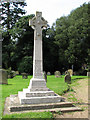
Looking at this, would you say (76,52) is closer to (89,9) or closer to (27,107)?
(89,9)

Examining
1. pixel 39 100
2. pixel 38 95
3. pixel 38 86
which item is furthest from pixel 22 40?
pixel 39 100

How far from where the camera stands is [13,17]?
31141 millimetres

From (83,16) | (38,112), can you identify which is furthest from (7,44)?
(38,112)

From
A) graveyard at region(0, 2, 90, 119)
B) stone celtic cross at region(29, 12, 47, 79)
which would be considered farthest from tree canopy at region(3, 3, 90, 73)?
stone celtic cross at region(29, 12, 47, 79)

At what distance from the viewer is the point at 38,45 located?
22.4ft

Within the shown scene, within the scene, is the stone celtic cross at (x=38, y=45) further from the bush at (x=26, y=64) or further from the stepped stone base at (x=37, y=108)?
the bush at (x=26, y=64)

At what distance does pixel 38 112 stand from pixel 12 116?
35.9 inches

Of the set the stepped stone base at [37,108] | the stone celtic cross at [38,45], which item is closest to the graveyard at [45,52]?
the stone celtic cross at [38,45]

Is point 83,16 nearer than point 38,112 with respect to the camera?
No

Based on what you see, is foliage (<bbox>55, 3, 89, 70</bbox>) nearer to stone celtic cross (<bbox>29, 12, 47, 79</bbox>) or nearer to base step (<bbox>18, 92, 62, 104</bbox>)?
stone celtic cross (<bbox>29, 12, 47, 79</bbox>)

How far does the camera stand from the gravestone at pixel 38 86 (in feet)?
19.0

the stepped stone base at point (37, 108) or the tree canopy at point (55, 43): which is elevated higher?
the tree canopy at point (55, 43)

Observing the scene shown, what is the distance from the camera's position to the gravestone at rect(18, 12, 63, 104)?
5.80 m

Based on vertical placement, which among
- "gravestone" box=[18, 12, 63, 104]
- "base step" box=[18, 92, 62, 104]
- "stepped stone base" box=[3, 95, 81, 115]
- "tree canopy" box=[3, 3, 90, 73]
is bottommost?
"stepped stone base" box=[3, 95, 81, 115]
